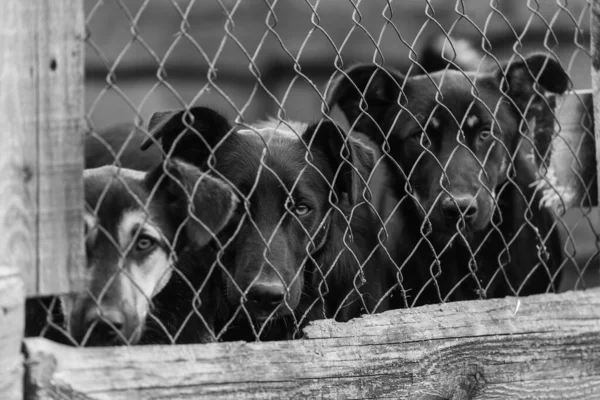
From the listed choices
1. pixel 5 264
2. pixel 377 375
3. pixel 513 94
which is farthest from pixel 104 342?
pixel 513 94

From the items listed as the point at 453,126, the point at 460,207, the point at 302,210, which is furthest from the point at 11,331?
the point at 453,126

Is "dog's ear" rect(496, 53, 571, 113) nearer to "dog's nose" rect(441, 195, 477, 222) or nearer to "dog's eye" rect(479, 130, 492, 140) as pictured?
"dog's eye" rect(479, 130, 492, 140)

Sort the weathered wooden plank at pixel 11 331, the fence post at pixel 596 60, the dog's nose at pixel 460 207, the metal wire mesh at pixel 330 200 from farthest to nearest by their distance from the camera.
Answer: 1. the dog's nose at pixel 460 207
2. the fence post at pixel 596 60
3. the metal wire mesh at pixel 330 200
4. the weathered wooden plank at pixel 11 331

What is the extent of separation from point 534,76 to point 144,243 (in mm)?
2356

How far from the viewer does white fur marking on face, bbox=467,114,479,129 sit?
15.3 feet

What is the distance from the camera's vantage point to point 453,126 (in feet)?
15.2

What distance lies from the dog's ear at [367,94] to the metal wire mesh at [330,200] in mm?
11

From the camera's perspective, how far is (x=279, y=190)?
3957 millimetres

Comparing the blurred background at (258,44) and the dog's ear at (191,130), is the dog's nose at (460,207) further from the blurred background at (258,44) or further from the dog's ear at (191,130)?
the blurred background at (258,44)

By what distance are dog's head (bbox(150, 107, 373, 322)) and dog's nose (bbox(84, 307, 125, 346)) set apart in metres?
0.72

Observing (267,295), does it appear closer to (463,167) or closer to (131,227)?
(131,227)

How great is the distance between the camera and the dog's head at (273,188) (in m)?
3.62

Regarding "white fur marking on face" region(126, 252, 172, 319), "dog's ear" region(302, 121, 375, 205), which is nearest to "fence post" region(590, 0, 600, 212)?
"dog's ear" region(302, 121, 375, 205)

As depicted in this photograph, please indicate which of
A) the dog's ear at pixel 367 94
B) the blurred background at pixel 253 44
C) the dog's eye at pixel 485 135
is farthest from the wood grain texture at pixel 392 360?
the blurred background at pixel 253 44
